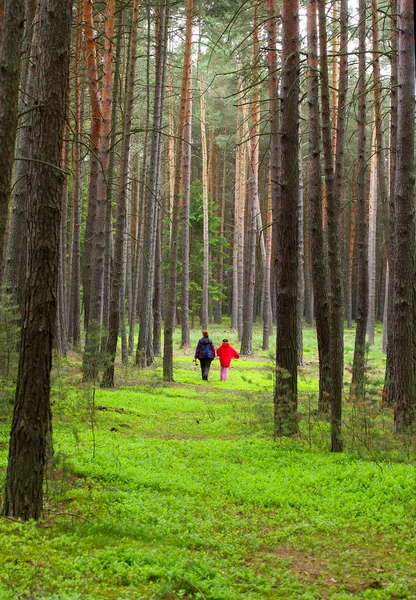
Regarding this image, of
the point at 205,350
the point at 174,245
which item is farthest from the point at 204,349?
the point at 174,245

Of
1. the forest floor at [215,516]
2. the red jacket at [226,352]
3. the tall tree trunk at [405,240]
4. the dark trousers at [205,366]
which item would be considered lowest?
the forest floor at [215,516]

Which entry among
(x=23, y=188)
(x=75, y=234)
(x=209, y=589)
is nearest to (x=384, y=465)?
(x=209, y=589)

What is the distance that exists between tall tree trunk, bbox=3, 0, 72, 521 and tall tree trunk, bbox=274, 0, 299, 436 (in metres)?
5.33

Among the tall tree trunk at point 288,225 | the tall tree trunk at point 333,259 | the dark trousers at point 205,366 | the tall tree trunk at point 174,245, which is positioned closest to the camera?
the tall tree trunk at point 333,259

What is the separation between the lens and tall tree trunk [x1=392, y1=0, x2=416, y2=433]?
10367 mm

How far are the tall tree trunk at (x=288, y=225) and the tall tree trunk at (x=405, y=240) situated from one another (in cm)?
165

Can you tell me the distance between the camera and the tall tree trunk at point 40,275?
5.71 meters

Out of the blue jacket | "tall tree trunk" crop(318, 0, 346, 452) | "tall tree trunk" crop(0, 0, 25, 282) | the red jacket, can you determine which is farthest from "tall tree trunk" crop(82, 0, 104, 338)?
A: "tall tree trunk" crop(0, 0, 25, 282)

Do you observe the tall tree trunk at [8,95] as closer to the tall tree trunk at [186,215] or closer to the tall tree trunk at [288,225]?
the tall tree trunk at [288,225]

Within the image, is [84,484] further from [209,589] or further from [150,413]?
[150,413]

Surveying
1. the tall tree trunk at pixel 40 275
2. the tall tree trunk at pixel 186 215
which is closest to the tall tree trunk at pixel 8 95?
the tall tree trunk at pixel 40 275

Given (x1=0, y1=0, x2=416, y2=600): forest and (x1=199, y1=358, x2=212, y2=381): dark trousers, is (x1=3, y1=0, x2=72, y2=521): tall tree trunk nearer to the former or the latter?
(x1=0, y1=0, x2=416, y2=600): forest

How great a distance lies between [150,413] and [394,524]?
23.8 ft

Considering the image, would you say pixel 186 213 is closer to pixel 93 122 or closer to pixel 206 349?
pixel 206 349
